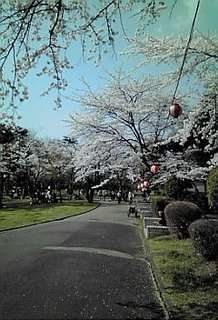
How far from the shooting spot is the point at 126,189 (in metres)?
69.1

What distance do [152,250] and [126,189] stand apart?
185 ft

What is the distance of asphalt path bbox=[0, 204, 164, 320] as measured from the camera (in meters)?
6.51

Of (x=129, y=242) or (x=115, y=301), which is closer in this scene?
(x=115, y=301)

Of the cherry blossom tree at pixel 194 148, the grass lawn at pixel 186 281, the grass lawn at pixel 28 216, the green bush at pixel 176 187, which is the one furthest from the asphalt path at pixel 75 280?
the green bush at pixel 176 187

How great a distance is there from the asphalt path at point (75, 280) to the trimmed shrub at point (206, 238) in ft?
4.55

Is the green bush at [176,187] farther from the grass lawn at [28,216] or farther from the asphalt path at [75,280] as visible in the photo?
the asphalt path at [75,280]

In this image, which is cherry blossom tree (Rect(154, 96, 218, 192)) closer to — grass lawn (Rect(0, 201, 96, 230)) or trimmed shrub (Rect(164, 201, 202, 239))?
trimmed shrub (Rect(164, 201, 202, 239))

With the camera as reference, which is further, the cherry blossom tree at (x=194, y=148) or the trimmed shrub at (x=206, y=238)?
the cherry blossom tree at (x=194, y=148)

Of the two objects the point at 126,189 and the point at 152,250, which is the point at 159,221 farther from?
the point at 126,189

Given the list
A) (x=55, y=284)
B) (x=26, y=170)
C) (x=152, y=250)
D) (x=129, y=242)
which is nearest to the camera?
(x=55, y=284)

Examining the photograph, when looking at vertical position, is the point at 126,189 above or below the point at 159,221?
above

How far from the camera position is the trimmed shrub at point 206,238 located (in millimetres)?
9641

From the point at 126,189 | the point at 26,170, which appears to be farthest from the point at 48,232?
the point at 126,189

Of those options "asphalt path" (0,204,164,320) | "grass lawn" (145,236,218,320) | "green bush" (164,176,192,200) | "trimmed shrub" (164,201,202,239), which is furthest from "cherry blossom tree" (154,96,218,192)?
"asphalt path" (0,204,164,320)
